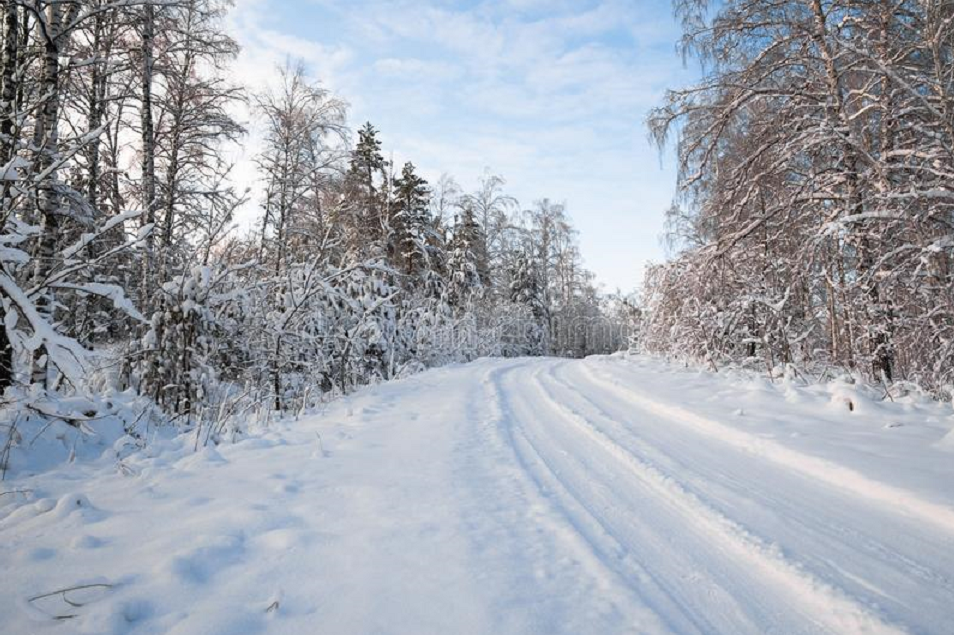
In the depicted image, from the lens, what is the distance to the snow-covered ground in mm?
1748

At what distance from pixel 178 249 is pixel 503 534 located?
9.98 meters

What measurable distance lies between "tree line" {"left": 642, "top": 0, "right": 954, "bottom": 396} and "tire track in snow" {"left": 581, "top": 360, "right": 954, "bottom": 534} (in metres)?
2.66

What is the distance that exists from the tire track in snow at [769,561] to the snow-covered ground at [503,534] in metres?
0.01

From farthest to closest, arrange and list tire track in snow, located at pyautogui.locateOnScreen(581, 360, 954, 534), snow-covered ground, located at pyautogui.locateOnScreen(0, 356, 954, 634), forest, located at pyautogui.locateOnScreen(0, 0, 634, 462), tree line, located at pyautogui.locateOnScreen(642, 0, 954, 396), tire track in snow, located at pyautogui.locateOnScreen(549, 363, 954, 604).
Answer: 1. tree line, located at pyautogui.locateOnScreen(642, 0, 954, 396)
2. forest, located at pyautogui.locateOnScreen(0, 0, 634, 462)
3. tire track in snow, located at pyautogui.locateOnScreen(581, 360, 954, 534)
4. tire track in snow, located at pyautogui.locateOnScreen(549, 363, 954, 604)
5. snow-covered ground, located at pyautogui.locateOnScreen(0, 356, 954, 634)

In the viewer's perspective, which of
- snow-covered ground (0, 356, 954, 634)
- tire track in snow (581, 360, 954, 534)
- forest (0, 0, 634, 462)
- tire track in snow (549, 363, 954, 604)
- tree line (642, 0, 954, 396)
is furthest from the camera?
tree line (642, 0, 954, 396)

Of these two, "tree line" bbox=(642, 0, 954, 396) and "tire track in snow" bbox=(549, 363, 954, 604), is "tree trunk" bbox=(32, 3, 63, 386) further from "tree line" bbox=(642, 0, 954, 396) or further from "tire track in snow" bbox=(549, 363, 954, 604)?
"tree line" bbox=(642, 0, 954, 396)

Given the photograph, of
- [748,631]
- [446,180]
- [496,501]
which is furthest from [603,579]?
[446,180]

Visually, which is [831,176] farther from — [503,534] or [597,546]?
[503,534]

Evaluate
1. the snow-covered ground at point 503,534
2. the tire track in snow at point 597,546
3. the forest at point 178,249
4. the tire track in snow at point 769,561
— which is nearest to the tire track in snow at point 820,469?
the snow-covered ground at point 503,534

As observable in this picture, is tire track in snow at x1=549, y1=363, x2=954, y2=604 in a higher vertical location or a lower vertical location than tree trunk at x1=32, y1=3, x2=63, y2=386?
lower

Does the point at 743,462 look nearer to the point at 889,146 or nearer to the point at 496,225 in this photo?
the point at 889,146

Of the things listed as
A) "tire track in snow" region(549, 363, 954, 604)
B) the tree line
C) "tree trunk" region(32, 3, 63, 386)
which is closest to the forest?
"tree trunk" region(32, 3, 63, 386)

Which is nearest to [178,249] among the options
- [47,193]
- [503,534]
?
[47,193]

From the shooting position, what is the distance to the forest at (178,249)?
372cm
